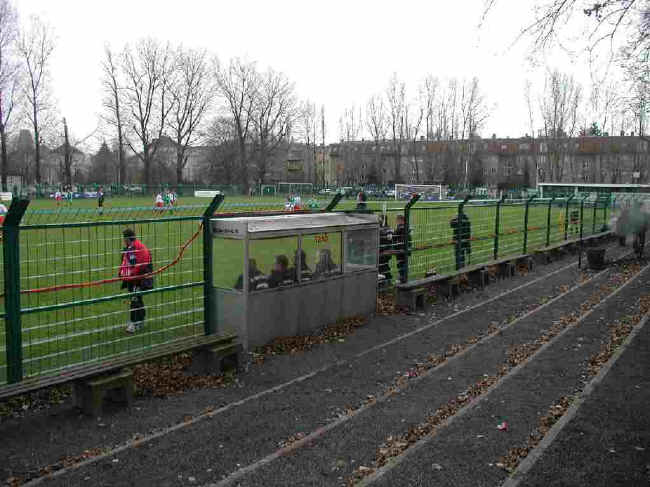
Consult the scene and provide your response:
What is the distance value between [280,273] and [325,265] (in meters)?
1.08

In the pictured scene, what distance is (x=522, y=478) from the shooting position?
14.4 ft

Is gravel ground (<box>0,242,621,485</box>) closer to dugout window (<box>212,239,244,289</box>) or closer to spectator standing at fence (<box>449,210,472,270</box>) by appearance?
dugout window (<box>212,239,244,289</box>)

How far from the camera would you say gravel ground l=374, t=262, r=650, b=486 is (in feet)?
14.6

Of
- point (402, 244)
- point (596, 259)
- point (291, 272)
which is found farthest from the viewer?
point (596, 259)

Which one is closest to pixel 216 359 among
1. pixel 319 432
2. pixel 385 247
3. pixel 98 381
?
pixel 98 381

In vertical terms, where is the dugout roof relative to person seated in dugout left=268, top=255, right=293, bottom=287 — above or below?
above

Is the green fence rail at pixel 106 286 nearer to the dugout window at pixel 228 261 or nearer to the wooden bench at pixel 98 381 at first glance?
the dugout window at pixel 228 261

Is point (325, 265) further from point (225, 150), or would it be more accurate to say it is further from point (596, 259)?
point (225, 150)

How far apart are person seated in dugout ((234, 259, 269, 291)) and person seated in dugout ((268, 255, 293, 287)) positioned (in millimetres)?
134

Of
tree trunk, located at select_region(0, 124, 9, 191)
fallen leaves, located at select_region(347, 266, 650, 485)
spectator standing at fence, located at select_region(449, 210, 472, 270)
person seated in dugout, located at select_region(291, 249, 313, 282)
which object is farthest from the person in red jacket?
tree trunk, located at select_region(0, 124, 9, 191)

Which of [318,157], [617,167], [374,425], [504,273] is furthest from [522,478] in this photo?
[318,157]

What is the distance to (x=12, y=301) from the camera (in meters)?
5.56

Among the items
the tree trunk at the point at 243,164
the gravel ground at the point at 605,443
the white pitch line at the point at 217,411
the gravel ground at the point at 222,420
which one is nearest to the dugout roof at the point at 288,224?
the gravel ground at the point at 222,420

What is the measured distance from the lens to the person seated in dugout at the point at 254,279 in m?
7.45
